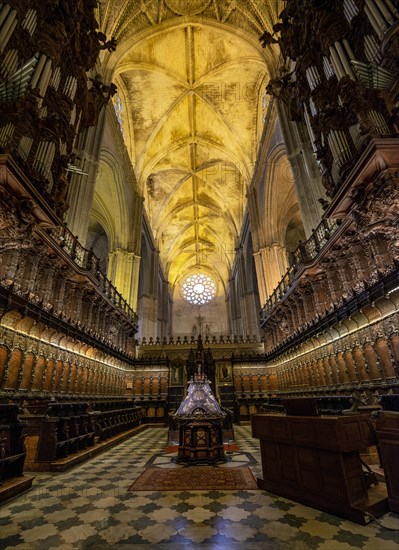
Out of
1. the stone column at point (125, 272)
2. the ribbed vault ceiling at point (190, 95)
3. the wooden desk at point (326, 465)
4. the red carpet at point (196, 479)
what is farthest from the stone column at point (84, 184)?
the wooden desk at point (326, 465)

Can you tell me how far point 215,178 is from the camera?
27.1m

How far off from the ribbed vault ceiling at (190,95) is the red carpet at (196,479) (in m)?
18.7

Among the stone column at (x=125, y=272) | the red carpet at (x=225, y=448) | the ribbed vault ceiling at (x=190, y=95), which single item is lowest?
the red carpet at (x=225, y=448)

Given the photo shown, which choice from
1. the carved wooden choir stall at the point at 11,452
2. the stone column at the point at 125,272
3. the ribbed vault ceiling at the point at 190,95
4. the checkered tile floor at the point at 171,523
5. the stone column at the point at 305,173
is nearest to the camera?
the checkered tile floor at the point at 171,523

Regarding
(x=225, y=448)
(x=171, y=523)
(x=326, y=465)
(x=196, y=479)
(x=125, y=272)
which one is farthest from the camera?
(x=125, y=272)

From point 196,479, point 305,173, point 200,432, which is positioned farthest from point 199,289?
point 196,479

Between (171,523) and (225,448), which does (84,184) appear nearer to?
(225,448)

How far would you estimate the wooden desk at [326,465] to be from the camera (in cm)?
277

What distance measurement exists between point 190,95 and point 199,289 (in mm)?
23551

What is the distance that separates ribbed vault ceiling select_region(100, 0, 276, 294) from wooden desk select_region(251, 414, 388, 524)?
62.1 feet

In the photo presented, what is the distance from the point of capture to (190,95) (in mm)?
20578

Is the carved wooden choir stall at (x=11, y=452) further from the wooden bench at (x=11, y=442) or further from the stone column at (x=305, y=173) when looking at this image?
the stone column at (x=305, y=173)

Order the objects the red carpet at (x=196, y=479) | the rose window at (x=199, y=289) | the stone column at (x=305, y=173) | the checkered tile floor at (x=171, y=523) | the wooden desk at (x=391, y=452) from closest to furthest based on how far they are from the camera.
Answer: the checkered tile floor at (x=171, y=523) → the wooden desk at (x=391, y=452) → the red carpet at (x=196, y=479) → the stone column at (x=305, y=173) → the rose window at (x=199, y=289)

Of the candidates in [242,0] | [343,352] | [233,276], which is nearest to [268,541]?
[343,352]
